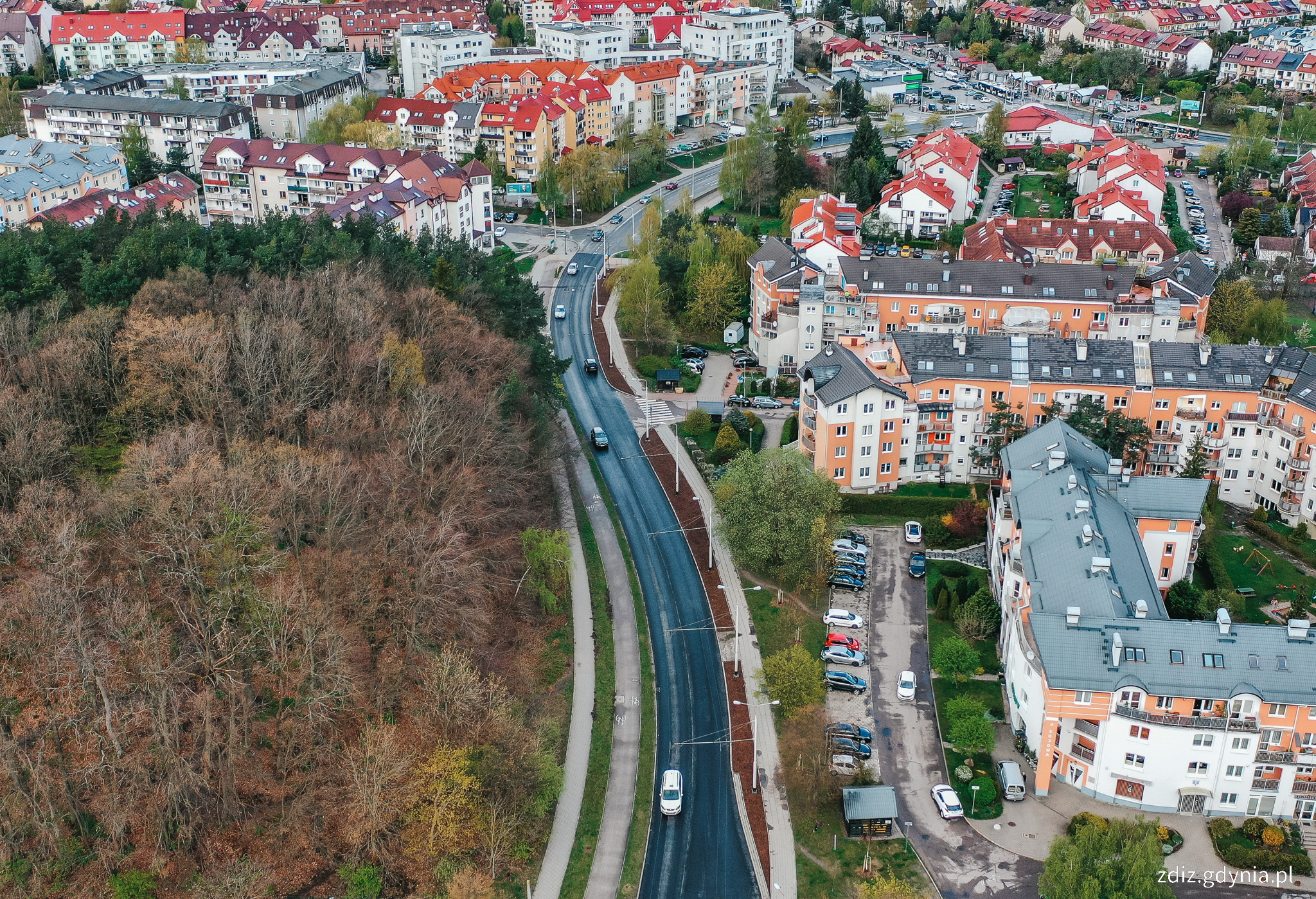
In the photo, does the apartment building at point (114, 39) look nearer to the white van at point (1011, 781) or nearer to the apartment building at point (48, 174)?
the apartment building at point (48, 174)

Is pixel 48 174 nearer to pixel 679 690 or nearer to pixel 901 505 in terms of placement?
pixel 901 505

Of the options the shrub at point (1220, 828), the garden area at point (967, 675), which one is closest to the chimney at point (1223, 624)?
the shrub at point (1220, 828)

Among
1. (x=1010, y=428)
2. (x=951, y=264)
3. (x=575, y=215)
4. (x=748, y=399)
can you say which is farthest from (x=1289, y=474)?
(x=575, y=215)

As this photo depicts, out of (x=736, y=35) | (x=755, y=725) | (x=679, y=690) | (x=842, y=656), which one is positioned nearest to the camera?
(x=755, y=725)

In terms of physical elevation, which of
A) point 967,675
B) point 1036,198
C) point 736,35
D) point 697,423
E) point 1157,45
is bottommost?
point 967,675

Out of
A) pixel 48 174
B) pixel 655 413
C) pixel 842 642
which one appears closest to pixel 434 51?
pixel 48 174

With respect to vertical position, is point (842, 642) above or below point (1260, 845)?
above

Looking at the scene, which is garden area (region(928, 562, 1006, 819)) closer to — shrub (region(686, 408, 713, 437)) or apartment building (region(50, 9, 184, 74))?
shrub (region(686, 408, 713, 437))

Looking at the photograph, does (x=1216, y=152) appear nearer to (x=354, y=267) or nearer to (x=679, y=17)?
(x=679, y=17)
